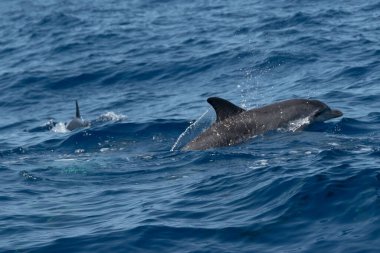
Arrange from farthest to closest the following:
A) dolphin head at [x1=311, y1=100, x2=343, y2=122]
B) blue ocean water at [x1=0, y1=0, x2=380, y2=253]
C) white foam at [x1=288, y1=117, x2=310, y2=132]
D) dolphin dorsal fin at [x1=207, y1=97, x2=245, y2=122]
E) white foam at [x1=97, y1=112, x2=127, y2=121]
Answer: white foam at [x1=97, y1=112, x2=127, y2=121]
dolphin head at [x1=311, y1=100, x2=343, y2=122]
white foam at [x1=288, y1=117, x2=310, y2=132]
dolphin dorsal fin at [x1=207, y1=97, x2=245, y2=122]
blue ocean water at [x1=0, y1=0, x2=380, y2=253]

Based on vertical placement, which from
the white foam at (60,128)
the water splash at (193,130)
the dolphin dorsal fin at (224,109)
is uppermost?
the dolphin dorsal fin at (224,109)

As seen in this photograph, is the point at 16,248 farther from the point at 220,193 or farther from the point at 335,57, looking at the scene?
the point at 335,57

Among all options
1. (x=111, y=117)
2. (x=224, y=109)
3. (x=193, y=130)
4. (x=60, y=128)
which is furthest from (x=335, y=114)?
(x=60, y=128)

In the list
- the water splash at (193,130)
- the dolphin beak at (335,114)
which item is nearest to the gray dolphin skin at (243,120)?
the dolphin beak at (335,114)

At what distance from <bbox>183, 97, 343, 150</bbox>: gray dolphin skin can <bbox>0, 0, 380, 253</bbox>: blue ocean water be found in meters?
0.29

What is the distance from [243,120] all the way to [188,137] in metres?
1.67

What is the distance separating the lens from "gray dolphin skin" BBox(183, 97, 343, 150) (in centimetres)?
1581

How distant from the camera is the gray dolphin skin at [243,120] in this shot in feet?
51.9

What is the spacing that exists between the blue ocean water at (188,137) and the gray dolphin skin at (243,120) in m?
0.29

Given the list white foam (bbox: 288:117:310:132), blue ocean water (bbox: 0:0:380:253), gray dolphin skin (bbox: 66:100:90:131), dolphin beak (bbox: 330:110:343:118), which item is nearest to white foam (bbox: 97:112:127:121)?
blue ocean water (bbox: 0:0:380:253)

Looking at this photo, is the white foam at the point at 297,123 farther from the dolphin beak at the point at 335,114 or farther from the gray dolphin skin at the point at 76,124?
the gray dolphin skin at the point at 76,124

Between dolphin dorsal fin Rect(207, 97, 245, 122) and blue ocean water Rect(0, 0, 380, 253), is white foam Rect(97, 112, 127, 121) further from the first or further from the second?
dolphin dorsal fin Rect(207, 97, 245, 122)

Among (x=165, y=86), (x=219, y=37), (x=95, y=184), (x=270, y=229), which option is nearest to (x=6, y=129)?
(x=165, y=86)

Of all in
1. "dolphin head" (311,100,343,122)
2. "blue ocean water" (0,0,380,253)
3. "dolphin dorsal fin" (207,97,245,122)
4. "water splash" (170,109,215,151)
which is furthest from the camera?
"water splash" (170,109,215,151)
